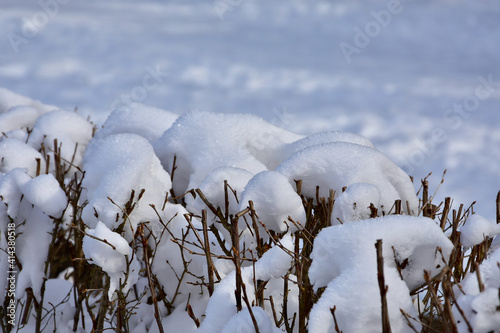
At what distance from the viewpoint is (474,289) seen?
6.27ft

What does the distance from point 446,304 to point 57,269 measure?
4.71 m

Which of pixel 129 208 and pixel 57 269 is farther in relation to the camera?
pixel 57 269

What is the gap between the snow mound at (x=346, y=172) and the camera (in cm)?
276

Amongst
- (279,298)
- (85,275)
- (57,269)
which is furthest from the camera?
(57,269)

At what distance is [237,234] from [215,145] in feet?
4.28

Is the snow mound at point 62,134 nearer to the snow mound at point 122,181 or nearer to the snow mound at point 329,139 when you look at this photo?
the snow mound at point 122,181

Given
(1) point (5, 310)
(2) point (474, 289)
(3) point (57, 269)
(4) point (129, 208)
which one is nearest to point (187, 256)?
(4) point (129, 208)

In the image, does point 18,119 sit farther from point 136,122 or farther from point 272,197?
point 272,197

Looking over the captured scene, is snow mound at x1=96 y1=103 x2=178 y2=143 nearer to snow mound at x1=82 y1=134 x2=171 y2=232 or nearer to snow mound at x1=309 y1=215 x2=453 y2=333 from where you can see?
snow mound at x1=82 y1=134 x2=171 y2=232

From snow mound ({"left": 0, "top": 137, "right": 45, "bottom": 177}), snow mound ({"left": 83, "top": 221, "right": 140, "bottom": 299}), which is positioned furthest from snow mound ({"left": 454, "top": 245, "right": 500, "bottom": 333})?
snow mound ({"left": 0, "top": 137, "right": 45, "bottom": 177})

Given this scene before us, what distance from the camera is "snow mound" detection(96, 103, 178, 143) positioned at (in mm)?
3963

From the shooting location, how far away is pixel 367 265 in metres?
1.87

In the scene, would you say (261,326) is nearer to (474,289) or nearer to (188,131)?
(474,289)

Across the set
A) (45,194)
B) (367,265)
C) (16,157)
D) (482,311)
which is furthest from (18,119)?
(482,311)
